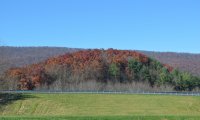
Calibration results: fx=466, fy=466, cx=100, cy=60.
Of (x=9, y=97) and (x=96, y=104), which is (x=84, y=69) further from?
(x=96, y=104)

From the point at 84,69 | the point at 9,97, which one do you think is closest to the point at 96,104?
the point at 9,97

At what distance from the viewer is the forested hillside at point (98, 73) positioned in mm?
103750

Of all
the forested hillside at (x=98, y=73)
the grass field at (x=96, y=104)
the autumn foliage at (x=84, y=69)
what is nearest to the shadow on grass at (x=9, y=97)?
the grass field at (x=96, y=104)

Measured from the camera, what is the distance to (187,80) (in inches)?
4259

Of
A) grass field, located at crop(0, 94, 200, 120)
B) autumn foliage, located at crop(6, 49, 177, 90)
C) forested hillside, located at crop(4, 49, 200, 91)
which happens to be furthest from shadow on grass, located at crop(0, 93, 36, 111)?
autumn foliage, located at crop(6, 49, 177, 90)

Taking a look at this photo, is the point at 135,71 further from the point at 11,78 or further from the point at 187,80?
the point at 11,78

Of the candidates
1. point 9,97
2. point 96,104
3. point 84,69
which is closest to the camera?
point 96,104

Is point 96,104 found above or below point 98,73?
below

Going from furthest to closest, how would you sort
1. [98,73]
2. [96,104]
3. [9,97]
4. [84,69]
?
1. [84,69]
2. [98,73]
3. [9,97]
4. [96,104]

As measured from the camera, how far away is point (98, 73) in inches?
4604

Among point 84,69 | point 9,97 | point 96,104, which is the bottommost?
point 96,104

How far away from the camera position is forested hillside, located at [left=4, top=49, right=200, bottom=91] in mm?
103750

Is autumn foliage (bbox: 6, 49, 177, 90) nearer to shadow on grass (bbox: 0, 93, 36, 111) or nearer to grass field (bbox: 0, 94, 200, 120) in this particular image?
shadow on grass (bbox: 0, 93, 36, 111)

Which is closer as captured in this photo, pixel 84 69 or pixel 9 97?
pixel 9 97
